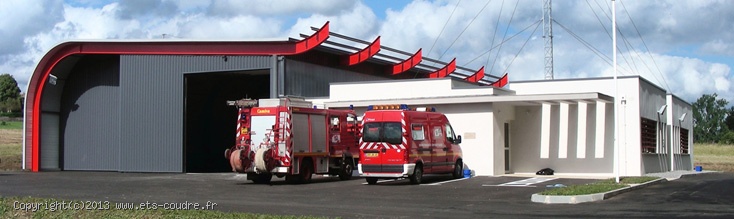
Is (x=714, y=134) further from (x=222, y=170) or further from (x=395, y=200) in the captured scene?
(x=395, y=200)

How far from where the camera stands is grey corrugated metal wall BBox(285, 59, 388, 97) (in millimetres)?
30984

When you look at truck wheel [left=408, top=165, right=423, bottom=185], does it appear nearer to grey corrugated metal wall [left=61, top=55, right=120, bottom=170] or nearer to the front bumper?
the front bumper

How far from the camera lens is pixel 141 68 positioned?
33.1 m

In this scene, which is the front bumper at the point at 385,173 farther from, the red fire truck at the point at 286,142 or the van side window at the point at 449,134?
the van side window at the point at 449,134

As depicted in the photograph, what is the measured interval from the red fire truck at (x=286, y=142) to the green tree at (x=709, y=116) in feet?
378

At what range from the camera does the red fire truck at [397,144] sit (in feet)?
72.2

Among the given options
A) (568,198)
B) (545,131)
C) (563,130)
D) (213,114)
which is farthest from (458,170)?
(213,114)

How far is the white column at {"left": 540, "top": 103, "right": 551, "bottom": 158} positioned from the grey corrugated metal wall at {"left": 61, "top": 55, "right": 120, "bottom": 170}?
18.2 m

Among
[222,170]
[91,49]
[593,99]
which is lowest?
[222,170]

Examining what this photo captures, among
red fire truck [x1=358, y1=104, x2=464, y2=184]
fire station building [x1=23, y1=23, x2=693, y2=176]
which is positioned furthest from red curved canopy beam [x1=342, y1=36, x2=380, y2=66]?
red fire truck [x1=358, y1=104, x2=464, y2=184]

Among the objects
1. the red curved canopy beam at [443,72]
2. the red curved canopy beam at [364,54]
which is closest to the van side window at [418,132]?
the red curved canopy beam at [364,54]

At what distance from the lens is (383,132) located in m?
22.3

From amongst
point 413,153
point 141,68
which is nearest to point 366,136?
point 413,153

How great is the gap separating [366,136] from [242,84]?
16.9 metres
